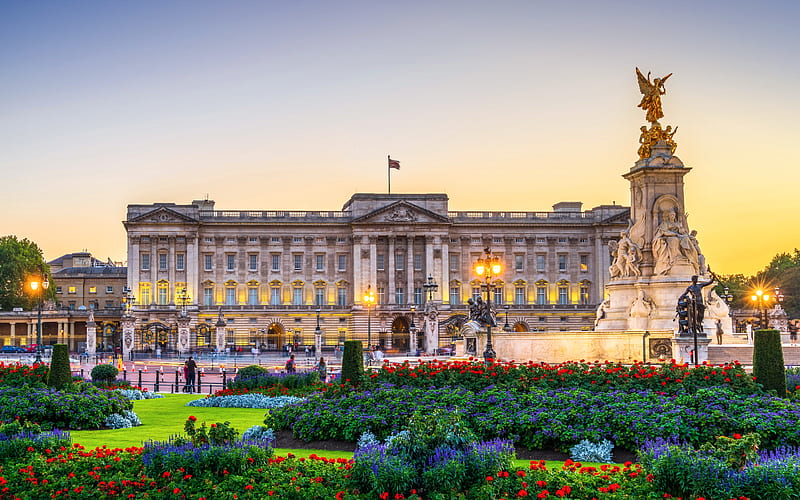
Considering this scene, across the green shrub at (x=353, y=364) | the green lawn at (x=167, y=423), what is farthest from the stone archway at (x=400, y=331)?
the green shrub at (x=353, y=364)

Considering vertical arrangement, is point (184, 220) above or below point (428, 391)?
above

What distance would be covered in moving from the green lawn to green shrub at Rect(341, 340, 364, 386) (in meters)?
2.18

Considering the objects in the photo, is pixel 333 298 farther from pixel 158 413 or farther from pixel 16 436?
pixel 16 436

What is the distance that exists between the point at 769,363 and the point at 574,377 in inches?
147

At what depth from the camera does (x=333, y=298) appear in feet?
323

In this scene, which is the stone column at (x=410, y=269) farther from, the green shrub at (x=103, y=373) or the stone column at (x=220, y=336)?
the green shrub at (x=103, y=373)

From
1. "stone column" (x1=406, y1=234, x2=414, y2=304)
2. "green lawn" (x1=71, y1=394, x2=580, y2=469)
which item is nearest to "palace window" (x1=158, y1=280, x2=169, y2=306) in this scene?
"stone column" (x1=406, y1=234, x2=414, y2=304)

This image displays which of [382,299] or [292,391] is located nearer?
[292,391]

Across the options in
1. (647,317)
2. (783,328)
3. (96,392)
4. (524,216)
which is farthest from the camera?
(524,216)

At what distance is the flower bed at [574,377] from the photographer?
1748 cm

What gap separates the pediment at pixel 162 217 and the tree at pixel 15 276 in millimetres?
18605

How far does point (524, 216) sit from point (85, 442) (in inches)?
3427

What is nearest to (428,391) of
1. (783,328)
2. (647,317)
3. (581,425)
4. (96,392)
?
(581,425)

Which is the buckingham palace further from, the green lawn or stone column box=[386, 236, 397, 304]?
the green lawn
